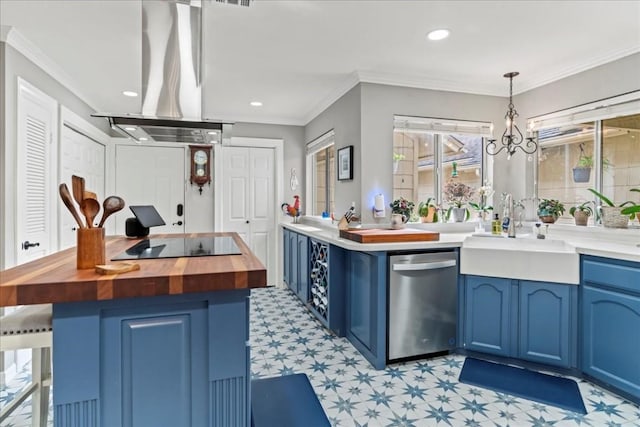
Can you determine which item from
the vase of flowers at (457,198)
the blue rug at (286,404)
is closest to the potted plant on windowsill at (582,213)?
the vase of flowers at (457,198)

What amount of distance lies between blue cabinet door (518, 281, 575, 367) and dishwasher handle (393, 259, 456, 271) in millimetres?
501

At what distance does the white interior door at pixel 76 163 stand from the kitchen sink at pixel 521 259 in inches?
141

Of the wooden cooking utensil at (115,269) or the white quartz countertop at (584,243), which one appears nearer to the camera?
the wooden cooking utensil at (115,269)

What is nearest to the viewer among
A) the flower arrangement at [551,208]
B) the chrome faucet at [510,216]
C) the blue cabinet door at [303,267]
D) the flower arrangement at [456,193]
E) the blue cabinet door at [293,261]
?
the chrome faucet at [510,216]

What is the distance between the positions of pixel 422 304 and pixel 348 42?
203 cm

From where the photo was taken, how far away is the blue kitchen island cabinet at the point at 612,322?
6.86 feet

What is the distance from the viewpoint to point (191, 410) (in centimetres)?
142

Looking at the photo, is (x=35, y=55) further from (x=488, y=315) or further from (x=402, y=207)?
(x=488, y=315)

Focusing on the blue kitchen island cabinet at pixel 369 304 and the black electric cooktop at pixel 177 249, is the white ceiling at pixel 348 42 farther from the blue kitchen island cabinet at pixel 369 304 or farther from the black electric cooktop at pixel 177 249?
the blue kitchen island cabinet at pixel 369 304

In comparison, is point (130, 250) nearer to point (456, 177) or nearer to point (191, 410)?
point (191, 410)

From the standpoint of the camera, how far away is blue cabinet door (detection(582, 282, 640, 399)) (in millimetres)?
2094

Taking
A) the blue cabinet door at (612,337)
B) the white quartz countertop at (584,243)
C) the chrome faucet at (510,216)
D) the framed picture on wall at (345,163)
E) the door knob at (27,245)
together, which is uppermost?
the framed picture on wall at (345,163)

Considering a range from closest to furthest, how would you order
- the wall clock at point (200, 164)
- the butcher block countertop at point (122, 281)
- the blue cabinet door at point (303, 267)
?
the butcher block countertop at point (122, 281) → the blue cabinet door at point (303, 267) → the wall clock at point (200, 164)

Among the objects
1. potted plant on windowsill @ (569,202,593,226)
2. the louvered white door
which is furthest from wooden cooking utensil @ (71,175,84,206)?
potted plant on windowsill @ (569,202,593,226)
